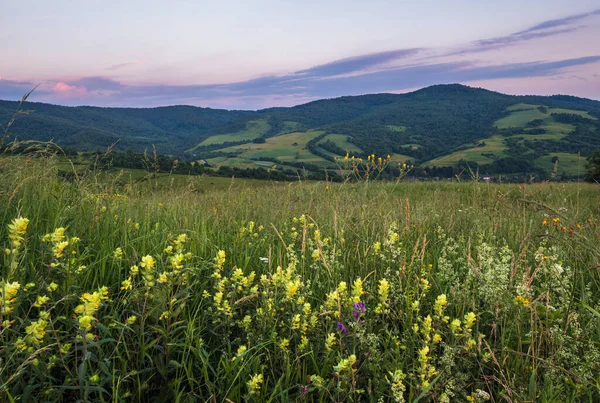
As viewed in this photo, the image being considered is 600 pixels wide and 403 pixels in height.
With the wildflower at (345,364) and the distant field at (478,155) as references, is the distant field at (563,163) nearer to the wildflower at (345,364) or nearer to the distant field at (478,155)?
the distant field at (478,155)

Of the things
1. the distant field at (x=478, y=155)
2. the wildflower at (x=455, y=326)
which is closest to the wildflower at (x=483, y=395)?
the wildflower at (x=455, y=326)

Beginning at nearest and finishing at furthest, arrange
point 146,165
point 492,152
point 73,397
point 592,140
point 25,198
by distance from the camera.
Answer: point 73,397, point 25,198, point 146,165, point 492,152, point 592,140

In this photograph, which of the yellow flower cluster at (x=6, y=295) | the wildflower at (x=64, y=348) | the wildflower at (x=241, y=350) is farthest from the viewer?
the wildflower at (x=241, y=350)

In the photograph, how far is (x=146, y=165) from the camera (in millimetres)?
6273

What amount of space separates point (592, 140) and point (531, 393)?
643 feet

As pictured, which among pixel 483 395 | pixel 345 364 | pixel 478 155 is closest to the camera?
pixel 345 364

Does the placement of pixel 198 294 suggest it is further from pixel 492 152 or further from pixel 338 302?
pixel 492 152

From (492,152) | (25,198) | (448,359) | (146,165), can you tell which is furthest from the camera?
(492,152)

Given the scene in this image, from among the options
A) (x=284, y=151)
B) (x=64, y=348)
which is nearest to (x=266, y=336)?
(x=64, y=348)

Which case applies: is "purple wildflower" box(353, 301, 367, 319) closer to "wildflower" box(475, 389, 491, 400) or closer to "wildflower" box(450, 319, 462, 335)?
"wildflower" box(450, 319, 462, 335)

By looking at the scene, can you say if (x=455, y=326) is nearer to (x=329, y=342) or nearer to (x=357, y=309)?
(x=357, y=309)

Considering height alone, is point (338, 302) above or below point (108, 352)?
above

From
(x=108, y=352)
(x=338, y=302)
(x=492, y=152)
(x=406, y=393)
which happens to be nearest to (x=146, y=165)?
(x=108, y=352)

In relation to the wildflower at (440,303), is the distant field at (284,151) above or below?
below
